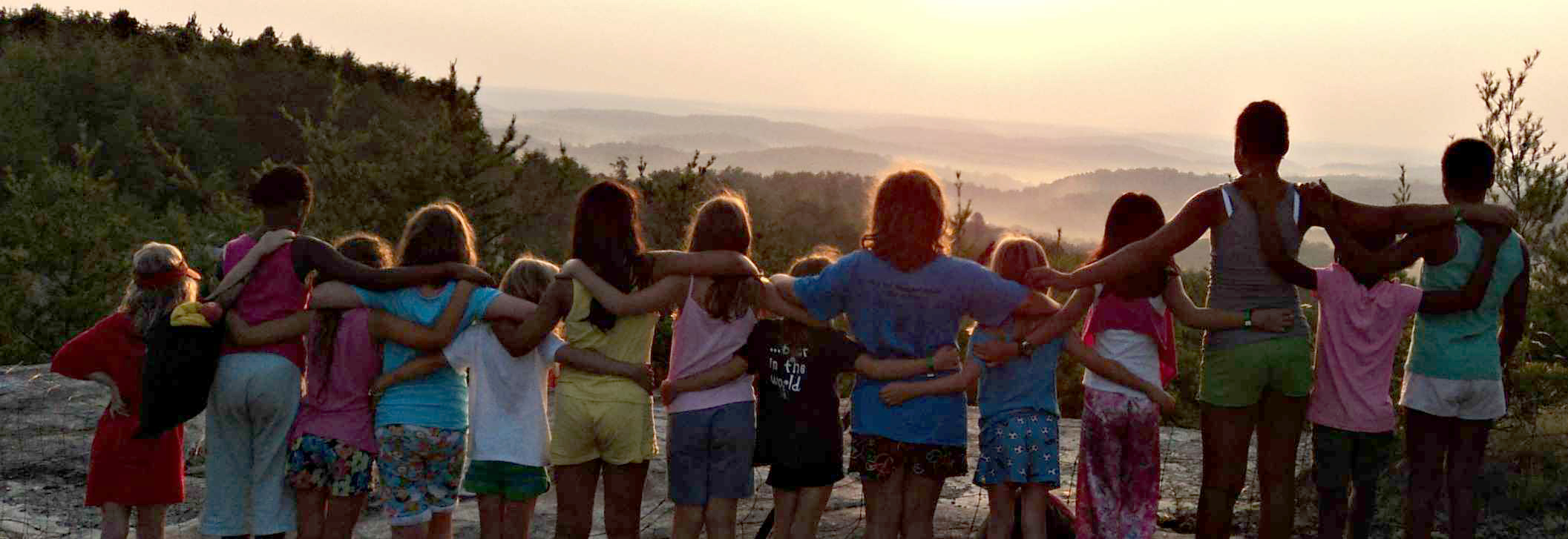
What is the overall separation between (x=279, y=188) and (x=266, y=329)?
0.60m

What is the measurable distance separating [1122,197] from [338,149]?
949 cm

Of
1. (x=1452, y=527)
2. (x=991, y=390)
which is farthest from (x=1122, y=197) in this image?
(x=1452, y=527)

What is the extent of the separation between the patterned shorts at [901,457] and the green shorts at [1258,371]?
3.70ft

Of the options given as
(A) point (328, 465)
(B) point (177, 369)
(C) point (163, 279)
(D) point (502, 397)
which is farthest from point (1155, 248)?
(C) point (163, 279)

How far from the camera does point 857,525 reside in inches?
277

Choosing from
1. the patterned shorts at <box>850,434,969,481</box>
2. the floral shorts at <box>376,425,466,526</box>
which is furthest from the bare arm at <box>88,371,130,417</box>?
the patterned shorts at <box>850,434,969,481</box>

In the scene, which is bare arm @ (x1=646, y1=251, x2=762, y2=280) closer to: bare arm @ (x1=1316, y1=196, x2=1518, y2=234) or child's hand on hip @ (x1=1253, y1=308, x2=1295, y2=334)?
child's hand on hip @ (x1=1253, y1=308, x2=1295, y2=334)

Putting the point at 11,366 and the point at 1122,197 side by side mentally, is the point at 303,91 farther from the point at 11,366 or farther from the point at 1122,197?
the point at 1122,197

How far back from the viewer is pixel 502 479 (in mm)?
5285

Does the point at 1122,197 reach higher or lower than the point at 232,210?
higher

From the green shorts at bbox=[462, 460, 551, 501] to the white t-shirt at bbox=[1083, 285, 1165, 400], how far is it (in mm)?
2363

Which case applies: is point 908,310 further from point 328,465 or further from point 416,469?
point 328,465

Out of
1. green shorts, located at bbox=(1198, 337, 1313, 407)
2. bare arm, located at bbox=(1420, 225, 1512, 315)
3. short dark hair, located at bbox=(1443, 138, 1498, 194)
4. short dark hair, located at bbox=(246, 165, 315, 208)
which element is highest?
short dark hair, located at bbox=(1443, 138, 1498, 194)

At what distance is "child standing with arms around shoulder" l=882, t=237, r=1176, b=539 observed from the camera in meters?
5.18
